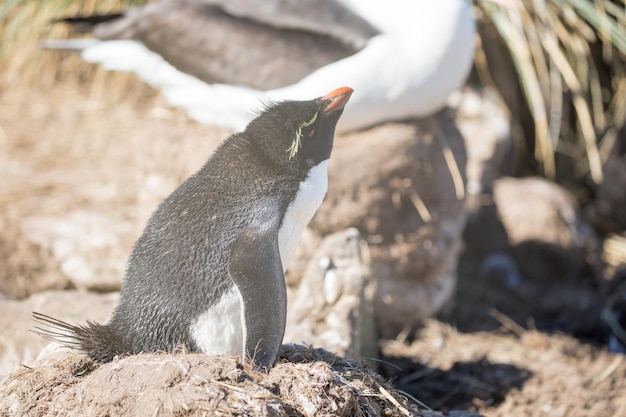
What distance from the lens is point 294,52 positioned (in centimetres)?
454

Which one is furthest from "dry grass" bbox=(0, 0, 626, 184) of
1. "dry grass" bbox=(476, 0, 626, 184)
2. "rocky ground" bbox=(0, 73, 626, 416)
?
"rocky ground" bbox=(0, 73, 626, 416)

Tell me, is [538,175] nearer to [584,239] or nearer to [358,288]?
[584,239]

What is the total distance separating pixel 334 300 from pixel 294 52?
4.70ft

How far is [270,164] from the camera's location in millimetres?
2660

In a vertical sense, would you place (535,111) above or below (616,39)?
below

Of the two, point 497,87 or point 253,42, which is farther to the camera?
point 497,87

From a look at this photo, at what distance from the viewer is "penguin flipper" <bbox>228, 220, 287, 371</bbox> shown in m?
Answer: 2.37

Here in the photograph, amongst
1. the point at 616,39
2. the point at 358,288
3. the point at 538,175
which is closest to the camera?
the point at 358,288

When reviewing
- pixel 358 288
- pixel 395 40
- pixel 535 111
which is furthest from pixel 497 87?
pixel 358 288

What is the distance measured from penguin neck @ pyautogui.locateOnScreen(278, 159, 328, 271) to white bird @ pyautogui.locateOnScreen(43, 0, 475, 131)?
163 centimetres

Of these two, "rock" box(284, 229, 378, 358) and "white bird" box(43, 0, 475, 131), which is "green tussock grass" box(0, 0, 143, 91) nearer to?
"white bird" box(43, 0, 475, 131)

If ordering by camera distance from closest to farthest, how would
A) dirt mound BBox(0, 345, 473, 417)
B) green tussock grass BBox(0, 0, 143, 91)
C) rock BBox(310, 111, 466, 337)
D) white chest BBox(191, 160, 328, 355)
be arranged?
1. dirt mound BBox(0, 345, 473, 417)
2. white chest BBox(191, 160, 328, 355)
3. rock BBox(310, 111, 466, 337)
4. green tussock grass BBox(0, 0, 143, 91)

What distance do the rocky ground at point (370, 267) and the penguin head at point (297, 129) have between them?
63cm

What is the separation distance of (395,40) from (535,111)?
1.98 meters
